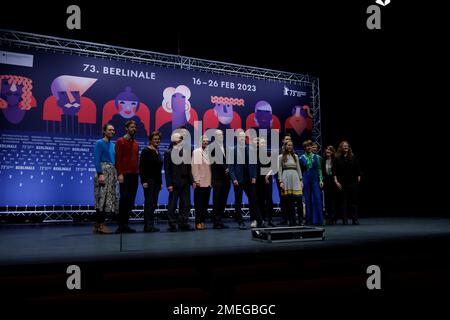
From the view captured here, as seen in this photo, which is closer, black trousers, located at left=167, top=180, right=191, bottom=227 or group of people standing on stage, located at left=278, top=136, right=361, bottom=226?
black trousers, located at left=167, top=180, right=191, bottom=227

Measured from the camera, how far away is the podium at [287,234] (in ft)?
12.0

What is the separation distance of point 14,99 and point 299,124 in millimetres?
5795

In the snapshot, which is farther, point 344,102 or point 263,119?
point 344,102

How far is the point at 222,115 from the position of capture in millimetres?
8219

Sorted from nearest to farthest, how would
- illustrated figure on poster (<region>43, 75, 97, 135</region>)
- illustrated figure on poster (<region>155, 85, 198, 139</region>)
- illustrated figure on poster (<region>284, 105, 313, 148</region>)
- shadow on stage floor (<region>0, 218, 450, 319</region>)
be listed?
shadow on stage floor (<region>0, 218, 450, 319</region>)
illustrated figure on poster (<region>43, 75, 97, 135</region>)
illustrated figure on poster (<region>155, 85, 198, 139</region>)
illustrated figure on poster (<region>284, 105, 313, 148</region>)

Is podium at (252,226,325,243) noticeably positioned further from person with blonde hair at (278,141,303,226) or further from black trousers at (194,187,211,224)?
black trousers at (194,187,211,224)

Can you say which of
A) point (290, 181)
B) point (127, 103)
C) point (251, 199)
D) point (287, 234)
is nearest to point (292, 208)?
point (290, 181)

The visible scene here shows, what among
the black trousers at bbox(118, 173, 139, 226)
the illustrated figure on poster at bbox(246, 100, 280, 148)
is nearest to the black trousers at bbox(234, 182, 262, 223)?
the black trousers at bbox(118, 173, 139, 226)

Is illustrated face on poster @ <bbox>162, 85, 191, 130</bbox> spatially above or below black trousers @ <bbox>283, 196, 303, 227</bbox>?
above

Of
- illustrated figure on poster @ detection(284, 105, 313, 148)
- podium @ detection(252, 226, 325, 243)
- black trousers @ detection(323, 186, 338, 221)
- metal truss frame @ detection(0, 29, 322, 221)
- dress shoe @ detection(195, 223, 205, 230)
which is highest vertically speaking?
metal truss frame @ detection(0, 29, 322, 221)

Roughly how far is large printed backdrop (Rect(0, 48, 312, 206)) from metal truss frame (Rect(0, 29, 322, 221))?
0.16 m

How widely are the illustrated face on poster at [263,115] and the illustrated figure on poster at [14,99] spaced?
446 centimetres

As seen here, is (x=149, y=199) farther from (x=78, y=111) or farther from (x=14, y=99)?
(x=14, y=99)

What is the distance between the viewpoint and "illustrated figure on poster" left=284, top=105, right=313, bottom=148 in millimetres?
8820
